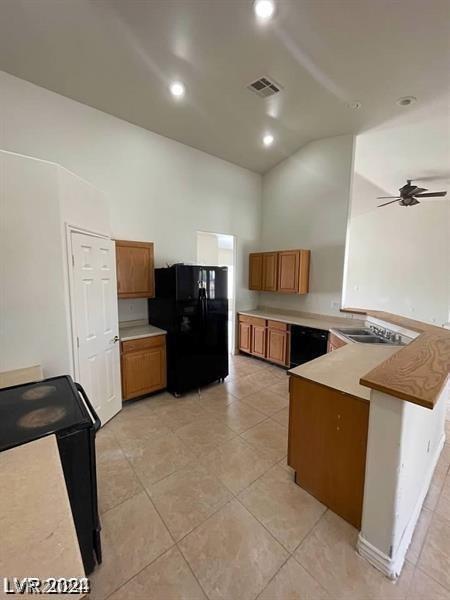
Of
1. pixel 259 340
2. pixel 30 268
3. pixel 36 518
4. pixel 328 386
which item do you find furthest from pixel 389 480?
pixel 259 340

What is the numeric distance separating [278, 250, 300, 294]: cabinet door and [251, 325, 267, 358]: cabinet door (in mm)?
793

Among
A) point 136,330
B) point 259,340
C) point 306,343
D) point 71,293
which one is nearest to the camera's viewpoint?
point 71,293

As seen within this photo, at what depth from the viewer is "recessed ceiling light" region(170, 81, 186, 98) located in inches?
113

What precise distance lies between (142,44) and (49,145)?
148 centimetres

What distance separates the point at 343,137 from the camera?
3.95 meters

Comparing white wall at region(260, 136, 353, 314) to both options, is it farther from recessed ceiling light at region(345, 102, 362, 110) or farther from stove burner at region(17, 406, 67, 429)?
stove burner at region(17, 406, 67, 429)

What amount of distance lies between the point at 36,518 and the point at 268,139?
15.8 feet

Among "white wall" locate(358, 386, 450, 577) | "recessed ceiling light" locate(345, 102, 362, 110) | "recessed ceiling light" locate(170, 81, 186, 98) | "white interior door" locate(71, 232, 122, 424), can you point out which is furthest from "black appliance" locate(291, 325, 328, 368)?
"recessed ceiling light" locate(170, 81, 186, 98)

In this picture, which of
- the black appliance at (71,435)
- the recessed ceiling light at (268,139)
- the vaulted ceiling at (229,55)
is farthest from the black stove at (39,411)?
the recessed ceiling light at (268,139)

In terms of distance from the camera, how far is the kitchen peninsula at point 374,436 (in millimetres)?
1343

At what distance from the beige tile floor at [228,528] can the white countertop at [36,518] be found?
898 millimetres

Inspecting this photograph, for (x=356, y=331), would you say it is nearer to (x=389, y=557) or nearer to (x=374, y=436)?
(x=374, y=436)

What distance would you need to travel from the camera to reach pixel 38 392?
158 cm

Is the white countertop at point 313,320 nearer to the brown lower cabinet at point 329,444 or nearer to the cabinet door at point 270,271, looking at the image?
the cabinet door at point 270,271
